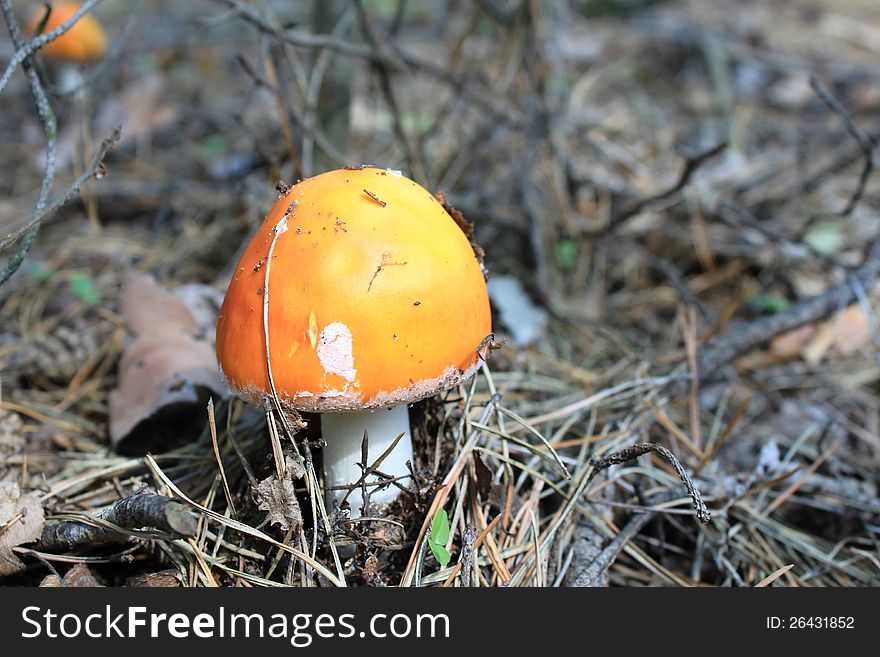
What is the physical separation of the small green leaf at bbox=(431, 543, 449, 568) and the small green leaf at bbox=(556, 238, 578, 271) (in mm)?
2243

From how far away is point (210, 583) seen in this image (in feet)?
6.14

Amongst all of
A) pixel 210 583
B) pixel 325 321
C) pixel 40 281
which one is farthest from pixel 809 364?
pixel 40 281

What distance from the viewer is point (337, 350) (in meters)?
1.66

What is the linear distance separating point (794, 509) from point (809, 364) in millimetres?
1103

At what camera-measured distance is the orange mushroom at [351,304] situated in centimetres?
167

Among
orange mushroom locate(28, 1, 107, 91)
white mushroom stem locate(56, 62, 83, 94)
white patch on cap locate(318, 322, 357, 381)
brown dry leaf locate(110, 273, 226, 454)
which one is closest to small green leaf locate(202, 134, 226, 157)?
orange mushroom locate(28, 1, 107, 91)

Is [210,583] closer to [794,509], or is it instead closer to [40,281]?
[794,509]

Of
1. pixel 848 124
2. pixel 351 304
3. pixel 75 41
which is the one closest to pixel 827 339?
pixel 848 124

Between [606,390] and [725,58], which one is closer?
[606,390]

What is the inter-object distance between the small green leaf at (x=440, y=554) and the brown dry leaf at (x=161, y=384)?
1099mm

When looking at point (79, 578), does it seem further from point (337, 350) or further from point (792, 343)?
point (792, 343)

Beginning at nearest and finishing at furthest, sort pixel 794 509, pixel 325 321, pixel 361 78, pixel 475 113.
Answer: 1. pixel 325 321
2. pixel 794 509
3. pixel 475 113
4. pixel 361 78
